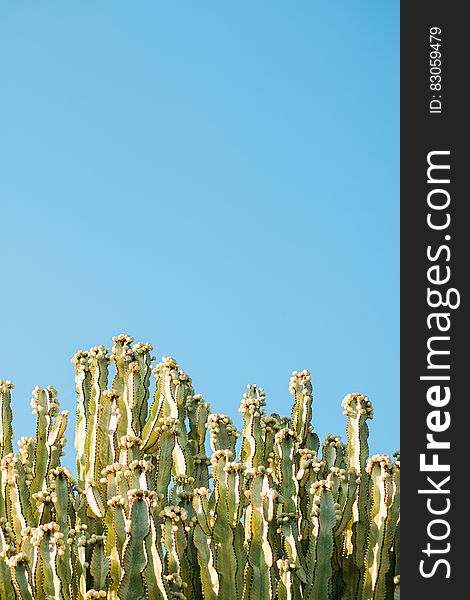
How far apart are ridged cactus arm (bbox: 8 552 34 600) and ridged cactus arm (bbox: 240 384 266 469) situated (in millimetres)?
1920

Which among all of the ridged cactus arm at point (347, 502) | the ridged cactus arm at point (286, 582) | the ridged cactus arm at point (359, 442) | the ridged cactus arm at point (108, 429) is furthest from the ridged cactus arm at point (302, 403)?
the ridged cactus arm at point (286, 582)

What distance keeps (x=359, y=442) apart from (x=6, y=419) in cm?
305

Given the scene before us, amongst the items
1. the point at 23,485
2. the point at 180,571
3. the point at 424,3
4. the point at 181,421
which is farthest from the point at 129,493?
the point at 424,3

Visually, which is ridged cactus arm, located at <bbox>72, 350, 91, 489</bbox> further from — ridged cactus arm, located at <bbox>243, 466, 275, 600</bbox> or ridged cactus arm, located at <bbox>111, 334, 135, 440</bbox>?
ridged cactus arm, located at <bbox>243, 466, 275, 600</bbox>

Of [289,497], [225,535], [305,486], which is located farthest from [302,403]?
[225,535]

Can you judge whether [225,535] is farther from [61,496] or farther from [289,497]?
[61,496]

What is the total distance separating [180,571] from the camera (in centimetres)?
636

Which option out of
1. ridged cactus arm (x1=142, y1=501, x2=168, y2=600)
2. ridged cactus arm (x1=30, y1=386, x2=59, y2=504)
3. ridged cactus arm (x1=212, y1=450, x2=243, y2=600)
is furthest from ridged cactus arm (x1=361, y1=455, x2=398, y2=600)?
ridged cactus arm (x1=30, y1=386, x2=59, y2=504)

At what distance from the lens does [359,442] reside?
7.48 metres

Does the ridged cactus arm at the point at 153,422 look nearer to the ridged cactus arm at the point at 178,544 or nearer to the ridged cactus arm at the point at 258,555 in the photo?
the ridged cactus arm at the point at 178,544

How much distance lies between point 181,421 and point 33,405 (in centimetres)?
126

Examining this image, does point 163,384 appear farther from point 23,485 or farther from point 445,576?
point 445,576

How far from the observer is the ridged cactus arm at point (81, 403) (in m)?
7.89

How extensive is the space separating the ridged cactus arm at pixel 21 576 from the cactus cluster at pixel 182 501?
12mm
